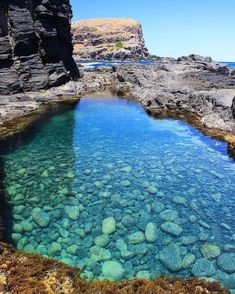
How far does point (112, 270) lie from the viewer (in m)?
8.89

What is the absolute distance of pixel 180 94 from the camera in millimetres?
33312

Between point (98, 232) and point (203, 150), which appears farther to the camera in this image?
point (203, 150)

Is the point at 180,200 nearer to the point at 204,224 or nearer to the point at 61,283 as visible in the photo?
the point at 204,224

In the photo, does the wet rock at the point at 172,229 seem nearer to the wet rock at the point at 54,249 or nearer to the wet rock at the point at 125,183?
the wet rock at the point at 125,183

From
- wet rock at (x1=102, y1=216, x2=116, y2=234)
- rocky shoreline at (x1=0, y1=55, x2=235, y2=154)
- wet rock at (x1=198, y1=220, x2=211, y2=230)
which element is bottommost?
wet rock at (x1=102, y1=216, x2=116, y2=234)

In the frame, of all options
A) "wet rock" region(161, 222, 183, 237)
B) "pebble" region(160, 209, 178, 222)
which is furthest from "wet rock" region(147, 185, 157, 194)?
"wet rock" region(161, 222, 183, 237)

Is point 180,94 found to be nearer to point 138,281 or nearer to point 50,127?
point 50,127

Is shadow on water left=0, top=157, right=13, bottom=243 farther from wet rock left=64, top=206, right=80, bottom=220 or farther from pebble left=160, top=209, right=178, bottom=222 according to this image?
pebble left=160, top=209, right=178, bottom=222

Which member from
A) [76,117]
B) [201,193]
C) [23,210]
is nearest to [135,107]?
[76,117]

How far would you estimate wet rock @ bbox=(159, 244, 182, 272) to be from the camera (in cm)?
909

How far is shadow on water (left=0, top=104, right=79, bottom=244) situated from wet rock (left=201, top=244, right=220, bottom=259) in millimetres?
6796

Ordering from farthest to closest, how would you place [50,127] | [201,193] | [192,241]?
1. [50,127]
2. [201,193]
3. [192,241]

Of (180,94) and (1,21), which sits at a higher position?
(1,21)

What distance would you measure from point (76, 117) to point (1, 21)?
51.1 ft
